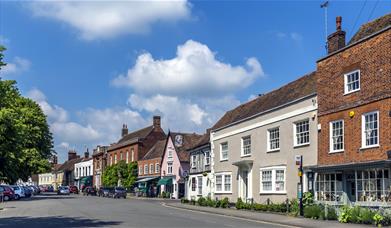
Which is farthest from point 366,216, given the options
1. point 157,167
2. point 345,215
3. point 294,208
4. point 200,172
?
point 157,167

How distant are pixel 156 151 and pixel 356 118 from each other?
53.1 metres

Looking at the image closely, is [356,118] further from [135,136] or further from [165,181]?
[135,136]

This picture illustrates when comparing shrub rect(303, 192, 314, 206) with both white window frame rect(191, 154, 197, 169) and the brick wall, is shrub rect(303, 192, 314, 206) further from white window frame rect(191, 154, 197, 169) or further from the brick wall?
white window frame rect(191, 154, 197, 169)

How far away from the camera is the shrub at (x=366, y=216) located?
23.1 metres

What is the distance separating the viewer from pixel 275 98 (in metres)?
37.7

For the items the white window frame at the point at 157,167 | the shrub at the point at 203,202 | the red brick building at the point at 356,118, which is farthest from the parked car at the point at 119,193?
the red brick building at the point at 356,118

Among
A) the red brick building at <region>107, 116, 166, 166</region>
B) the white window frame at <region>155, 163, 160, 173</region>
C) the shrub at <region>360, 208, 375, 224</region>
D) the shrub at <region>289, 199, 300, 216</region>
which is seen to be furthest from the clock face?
the shrub at <region>360, 208, 375, 224</region>

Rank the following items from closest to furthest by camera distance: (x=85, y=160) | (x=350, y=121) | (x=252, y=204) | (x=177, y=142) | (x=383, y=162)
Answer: (x=383, y=162)
(x=350, y=121)
(x=252, y=204)
(x=177, y=142)
(x=85, y=160)

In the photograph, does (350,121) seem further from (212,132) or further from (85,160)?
(85,160)

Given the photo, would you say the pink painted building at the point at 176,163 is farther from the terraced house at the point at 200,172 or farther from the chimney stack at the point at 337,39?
the chimney stack at the point at 337,39

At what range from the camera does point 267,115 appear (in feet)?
118

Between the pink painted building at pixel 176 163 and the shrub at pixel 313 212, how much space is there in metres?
37.5

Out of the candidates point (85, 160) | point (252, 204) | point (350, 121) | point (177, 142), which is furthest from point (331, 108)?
point (85, 160)

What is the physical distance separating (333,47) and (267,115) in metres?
7.11
